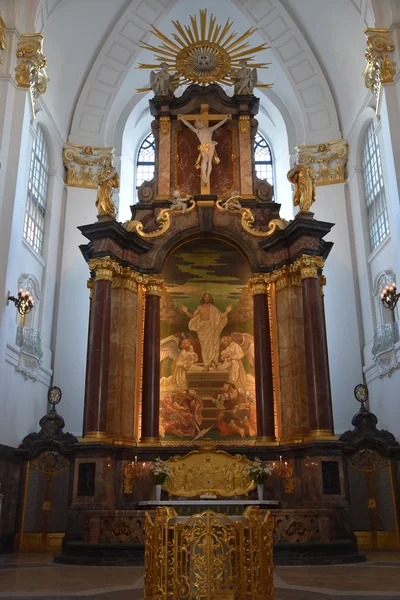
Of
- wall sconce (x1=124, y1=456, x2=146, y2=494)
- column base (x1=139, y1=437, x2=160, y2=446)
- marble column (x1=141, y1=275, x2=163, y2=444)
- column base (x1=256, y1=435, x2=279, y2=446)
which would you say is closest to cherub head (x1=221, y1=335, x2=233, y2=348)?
marble column (x1=141, y1=275, x2=163, y2=444)

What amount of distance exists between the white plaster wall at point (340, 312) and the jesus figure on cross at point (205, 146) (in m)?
4.69

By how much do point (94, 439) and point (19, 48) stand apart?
396 inches

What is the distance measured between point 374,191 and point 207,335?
22.5ft

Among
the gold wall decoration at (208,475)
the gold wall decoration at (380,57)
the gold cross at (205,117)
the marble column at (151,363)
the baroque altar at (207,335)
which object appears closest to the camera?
the baroque altar at (207,335)

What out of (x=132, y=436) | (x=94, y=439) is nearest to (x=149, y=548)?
(x=94, y=439)

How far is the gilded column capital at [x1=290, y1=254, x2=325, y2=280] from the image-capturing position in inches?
566

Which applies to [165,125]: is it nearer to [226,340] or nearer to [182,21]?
[226,340]

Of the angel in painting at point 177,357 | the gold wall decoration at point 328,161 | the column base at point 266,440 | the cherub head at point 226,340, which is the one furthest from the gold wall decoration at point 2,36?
the column base at point 266,440

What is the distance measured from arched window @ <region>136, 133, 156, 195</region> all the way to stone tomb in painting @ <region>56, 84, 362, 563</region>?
18.0 ft

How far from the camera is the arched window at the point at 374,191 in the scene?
1694cm

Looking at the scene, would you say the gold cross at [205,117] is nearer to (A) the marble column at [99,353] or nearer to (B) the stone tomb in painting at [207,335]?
(B) the stone tomb in painting at [207,335]

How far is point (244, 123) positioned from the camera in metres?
16.8

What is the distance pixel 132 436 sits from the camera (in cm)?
1388

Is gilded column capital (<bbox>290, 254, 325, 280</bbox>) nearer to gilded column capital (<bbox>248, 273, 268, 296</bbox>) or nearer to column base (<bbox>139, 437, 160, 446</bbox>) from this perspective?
gilded column capital (<bbox>248, 273, 268, 296</bbox>)
